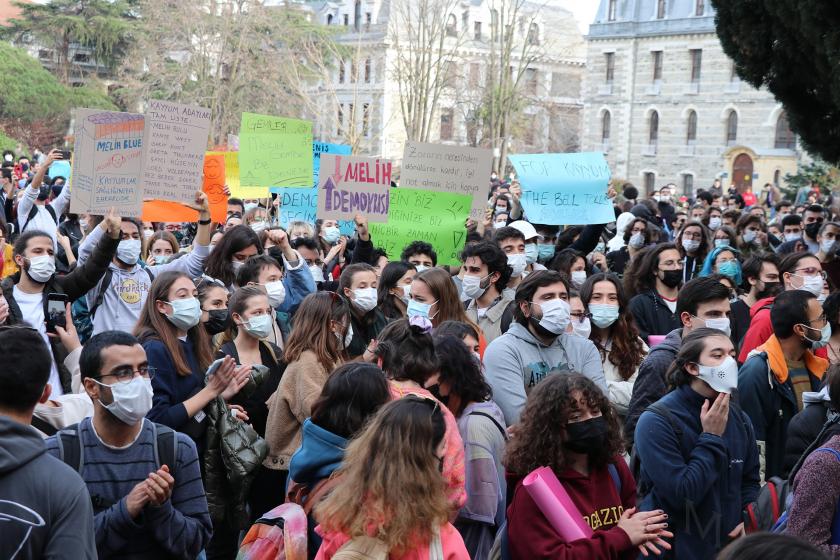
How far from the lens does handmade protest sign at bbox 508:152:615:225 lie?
10578mm

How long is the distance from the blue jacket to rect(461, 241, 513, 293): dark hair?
3.08 metres

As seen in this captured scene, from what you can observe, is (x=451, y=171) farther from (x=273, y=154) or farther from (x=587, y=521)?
(x=587, y=521)

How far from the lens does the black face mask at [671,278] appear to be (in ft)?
26.8

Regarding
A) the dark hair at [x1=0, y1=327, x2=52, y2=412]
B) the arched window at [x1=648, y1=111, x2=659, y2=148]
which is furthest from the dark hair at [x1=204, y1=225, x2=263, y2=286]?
the arched window at [x1=648, y1=111, x2=659, y2=148]

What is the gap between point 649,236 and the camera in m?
12.3

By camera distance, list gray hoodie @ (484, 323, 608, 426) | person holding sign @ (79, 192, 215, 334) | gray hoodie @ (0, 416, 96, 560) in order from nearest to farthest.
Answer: gray hoodie @ (0, 416, 96, 560) → gray hoodie @ (484, 323, 608, 426) → person holding sign @ (79, 192, 215, 334)

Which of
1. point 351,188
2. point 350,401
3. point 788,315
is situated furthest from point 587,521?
point 351,188

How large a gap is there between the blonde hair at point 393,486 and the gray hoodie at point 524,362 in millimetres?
1963

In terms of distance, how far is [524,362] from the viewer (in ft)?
18.8

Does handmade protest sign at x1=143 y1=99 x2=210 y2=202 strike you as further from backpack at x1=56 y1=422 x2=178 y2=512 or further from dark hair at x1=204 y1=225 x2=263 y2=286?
backpack at x1=56 y1=422 x2=178 y2=512

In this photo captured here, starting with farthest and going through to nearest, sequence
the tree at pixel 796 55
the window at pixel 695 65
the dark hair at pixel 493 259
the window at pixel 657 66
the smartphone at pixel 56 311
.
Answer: the window at pixel 657 66, the window at pixel 695 65, the tree at pixel 796 55, the dark hair at pixel 493 259, the smartphone at pixel 56 311

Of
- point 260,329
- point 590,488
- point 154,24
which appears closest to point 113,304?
point 260,329

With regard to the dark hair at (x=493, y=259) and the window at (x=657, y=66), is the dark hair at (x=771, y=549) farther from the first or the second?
the window at (x=657, y=66)

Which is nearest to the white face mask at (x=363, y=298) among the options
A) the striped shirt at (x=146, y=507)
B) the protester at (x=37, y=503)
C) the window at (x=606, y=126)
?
the striped shirt at (x=146, y=507)
